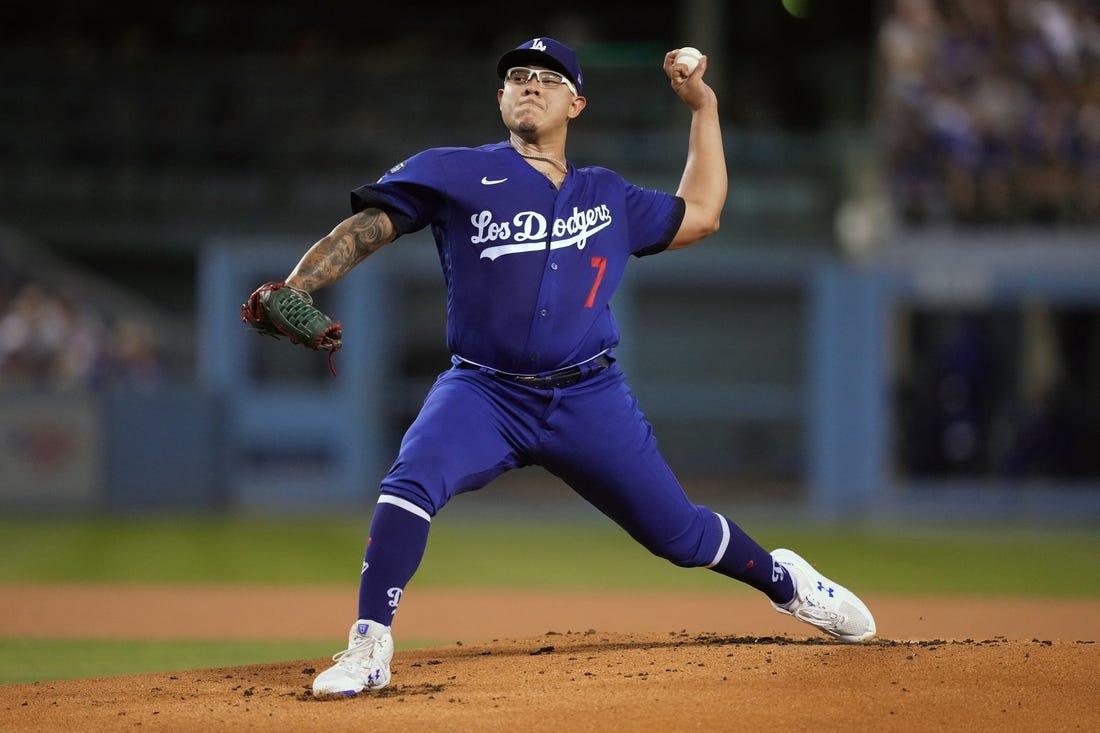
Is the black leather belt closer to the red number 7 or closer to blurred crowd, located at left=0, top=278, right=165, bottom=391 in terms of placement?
the red number 7

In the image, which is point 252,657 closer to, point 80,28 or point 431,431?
point 431,431

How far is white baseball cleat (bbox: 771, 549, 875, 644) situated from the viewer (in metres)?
5.24

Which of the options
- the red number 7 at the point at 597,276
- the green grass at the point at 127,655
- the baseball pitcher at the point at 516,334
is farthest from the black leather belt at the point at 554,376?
the green grass at the point at 127,655

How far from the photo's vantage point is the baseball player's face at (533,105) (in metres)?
4.88

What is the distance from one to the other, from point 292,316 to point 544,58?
1.23 meters

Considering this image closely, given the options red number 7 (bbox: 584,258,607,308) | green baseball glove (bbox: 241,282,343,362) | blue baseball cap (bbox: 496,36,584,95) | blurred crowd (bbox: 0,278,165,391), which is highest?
blurred crowd (bbox: 0,278,165,391)

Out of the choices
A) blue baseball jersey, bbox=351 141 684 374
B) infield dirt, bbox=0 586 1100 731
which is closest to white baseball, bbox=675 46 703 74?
blue baseball jersey, bbox=351 141 684 374

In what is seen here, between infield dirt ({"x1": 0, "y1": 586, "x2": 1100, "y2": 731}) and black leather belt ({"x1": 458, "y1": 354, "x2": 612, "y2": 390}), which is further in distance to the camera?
black leather belt ({"x1": 458, "y1": 354, "x2": 612, "y2": 390})

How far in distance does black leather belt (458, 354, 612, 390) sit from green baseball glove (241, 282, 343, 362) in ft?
1.94

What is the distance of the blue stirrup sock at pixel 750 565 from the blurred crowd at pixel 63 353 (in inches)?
425

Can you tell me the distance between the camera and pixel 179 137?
18.2 m

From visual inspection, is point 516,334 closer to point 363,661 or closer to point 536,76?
point 536,76

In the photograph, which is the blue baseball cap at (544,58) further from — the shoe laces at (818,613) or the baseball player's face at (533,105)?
the shoe laces at (818,613)

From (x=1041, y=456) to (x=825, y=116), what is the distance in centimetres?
805
